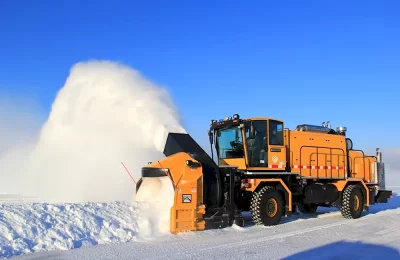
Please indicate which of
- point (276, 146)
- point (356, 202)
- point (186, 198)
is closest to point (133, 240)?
point (186, 198)

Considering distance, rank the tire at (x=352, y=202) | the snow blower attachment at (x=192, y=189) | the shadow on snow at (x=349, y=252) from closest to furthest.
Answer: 1. the shadow on snow at (x=349, y=252)
2. the snow blower attachment at (x=192, y=189)
3. the tire at (x=352, y=202)

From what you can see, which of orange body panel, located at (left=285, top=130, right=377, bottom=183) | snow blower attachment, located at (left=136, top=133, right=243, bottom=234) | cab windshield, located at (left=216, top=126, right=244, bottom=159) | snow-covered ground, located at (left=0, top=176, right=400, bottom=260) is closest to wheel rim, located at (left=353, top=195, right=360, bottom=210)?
orange body panel, located at (left=285, top=130, right=377, bottom=183)

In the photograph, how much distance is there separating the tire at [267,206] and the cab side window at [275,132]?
4.94ft

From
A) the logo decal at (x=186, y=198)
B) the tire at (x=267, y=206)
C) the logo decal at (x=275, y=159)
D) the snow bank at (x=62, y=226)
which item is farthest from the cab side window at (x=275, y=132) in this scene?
the snow bank at (x=62, y=226)

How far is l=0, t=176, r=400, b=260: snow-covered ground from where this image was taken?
7.15 meters

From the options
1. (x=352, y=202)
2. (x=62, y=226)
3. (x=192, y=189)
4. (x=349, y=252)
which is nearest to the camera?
(x=349, y=252)

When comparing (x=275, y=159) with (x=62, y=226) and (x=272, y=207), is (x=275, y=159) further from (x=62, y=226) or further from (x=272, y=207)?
(x=62, y=226)

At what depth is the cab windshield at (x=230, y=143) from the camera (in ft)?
38.8

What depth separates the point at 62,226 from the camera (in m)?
8.07

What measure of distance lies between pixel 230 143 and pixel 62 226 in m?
5.91

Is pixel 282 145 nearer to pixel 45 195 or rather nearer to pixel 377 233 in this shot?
pixel 377 233

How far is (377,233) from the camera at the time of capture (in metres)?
10.3

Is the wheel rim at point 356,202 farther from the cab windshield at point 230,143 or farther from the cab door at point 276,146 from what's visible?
the cab windshield at point 230,143

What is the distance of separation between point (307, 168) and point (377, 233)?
347 centimetres
